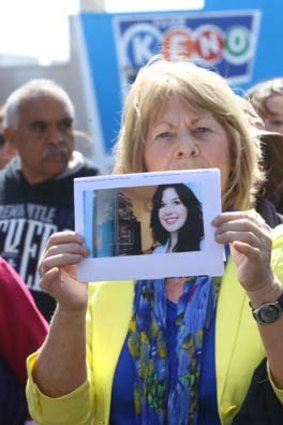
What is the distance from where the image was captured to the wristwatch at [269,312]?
5.05 feet

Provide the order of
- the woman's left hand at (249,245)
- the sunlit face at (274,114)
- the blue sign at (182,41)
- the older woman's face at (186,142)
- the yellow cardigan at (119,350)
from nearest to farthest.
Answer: the woman's left hand at (249,245)
the yellow cardigan at (119,350)
the older woman's face at (186,142)
the sunlit face at (274,114)
the blue sign at (182,41)

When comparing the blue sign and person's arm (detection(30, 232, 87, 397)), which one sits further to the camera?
the blue sign

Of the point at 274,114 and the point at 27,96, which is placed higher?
the point at 27,96

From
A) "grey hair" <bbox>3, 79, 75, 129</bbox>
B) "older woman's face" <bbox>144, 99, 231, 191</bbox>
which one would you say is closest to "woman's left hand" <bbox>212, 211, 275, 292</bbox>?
"older woman's face" <bbox>144, 99, 231, 191</bbox>

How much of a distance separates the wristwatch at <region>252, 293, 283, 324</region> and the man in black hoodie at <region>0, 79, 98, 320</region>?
1683mm

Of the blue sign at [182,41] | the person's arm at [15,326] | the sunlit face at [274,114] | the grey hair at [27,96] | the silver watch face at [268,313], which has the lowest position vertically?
the person's arm at [15,326]

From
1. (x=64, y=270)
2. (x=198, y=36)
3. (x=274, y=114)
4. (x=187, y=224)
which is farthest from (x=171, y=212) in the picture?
(x=198, y=36)

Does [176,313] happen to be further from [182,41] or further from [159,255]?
[182,41]

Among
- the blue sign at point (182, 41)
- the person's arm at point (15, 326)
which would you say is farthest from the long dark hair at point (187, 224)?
the blue sign at point (182, 41)

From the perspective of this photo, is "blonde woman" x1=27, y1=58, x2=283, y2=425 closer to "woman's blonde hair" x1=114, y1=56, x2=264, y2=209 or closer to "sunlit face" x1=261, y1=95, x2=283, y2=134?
"woman's blonde hair" x1=114, y1=56, x2=264, y2=209

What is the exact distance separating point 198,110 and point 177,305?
16.4 inches

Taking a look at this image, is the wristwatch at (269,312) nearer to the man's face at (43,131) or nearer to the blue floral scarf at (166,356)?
the blue floral scarf at (166,356)

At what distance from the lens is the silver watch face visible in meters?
1.54

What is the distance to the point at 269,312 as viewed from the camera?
60.7 inches
